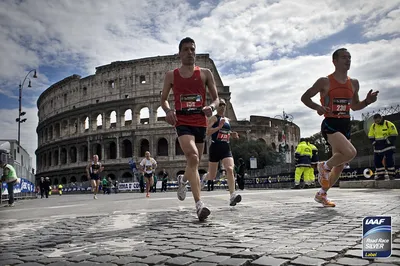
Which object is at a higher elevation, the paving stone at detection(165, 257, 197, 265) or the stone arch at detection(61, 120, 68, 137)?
the stone arch at detection(61, 120, 68, 137)

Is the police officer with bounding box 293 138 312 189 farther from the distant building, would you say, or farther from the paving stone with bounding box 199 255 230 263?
the paving stone with bounding box 199 255 230 263

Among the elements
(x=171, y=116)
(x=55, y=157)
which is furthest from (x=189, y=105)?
(x=55, y=157)

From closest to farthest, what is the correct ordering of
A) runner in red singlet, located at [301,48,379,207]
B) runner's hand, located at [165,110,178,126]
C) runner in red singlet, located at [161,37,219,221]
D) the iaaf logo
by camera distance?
the iaaf logo < runner's hand, located at [165,110,178,126] < runner in red singlet, located at [161,37,219,221] < runner in red singlet, located at [301,48,379,207]

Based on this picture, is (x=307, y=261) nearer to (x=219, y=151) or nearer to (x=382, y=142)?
(x=219, y=151)

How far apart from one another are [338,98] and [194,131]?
173 cm

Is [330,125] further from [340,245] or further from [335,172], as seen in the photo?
[340,245]

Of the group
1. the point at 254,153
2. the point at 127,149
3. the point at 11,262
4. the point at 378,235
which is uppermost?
the point at 127,149

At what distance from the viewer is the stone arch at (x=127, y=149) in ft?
151

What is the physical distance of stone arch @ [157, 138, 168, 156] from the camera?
4556 centimetres

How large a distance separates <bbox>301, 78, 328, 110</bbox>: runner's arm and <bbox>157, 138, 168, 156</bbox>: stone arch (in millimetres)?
41306

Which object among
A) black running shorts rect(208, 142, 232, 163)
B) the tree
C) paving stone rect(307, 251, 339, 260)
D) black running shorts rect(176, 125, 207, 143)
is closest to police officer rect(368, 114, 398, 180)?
black running shorts rect(208, 142, 232, 163)

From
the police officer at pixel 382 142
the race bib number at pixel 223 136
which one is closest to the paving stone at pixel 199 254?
the race bib number at pixel 223 136

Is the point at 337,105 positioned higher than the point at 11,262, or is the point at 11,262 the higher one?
the point at 337,105

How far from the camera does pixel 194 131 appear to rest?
402 cm
